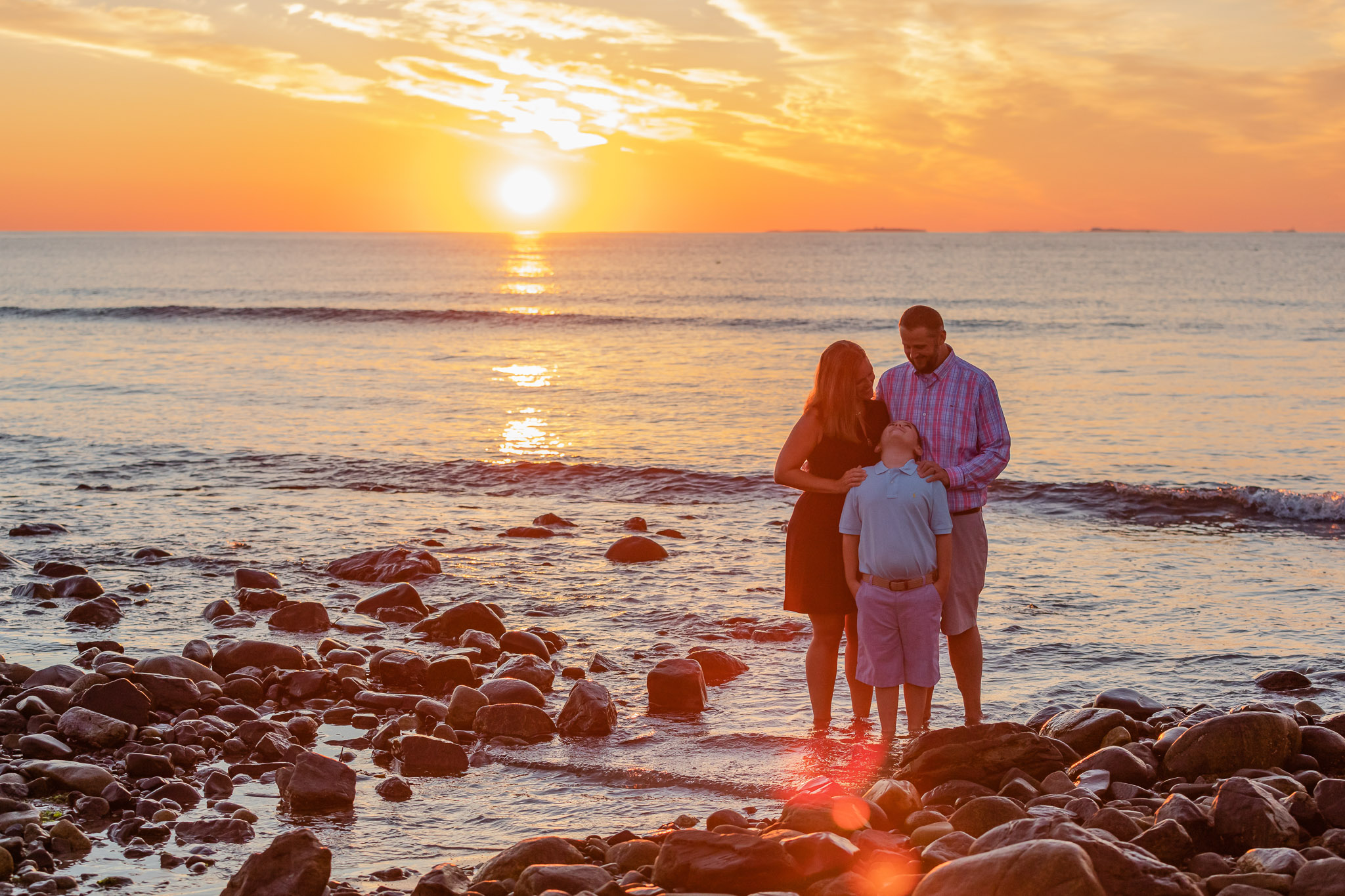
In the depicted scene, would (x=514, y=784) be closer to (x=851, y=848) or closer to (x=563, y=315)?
(x=851, y=848)

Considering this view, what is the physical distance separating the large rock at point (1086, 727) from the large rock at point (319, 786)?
398cm

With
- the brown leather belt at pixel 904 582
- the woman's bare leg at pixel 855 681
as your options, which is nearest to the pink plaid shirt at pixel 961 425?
the brown leather belt at pixel 904 582

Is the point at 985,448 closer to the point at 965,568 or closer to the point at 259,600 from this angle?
the point at 965,568

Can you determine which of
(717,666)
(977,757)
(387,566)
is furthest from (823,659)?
(387,566)

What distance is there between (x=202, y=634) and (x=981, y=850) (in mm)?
6777

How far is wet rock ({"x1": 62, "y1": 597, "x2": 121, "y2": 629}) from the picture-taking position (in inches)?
364

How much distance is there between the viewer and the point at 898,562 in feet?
19.9

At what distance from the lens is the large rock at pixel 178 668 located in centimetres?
750

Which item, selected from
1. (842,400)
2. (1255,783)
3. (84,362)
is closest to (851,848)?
(1255,783)

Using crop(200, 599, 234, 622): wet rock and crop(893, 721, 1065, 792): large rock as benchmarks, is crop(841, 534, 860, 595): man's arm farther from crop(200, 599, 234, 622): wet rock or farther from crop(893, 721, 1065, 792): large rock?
crop(200, 599, 234, 622): wet rock

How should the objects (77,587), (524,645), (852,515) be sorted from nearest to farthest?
(852,515), (524,645), (77,587)

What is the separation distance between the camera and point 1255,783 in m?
5.22

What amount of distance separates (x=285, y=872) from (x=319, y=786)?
1.19 metres

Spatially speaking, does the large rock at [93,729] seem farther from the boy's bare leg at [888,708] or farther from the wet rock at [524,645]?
the boy's bare leg at [888,708]
